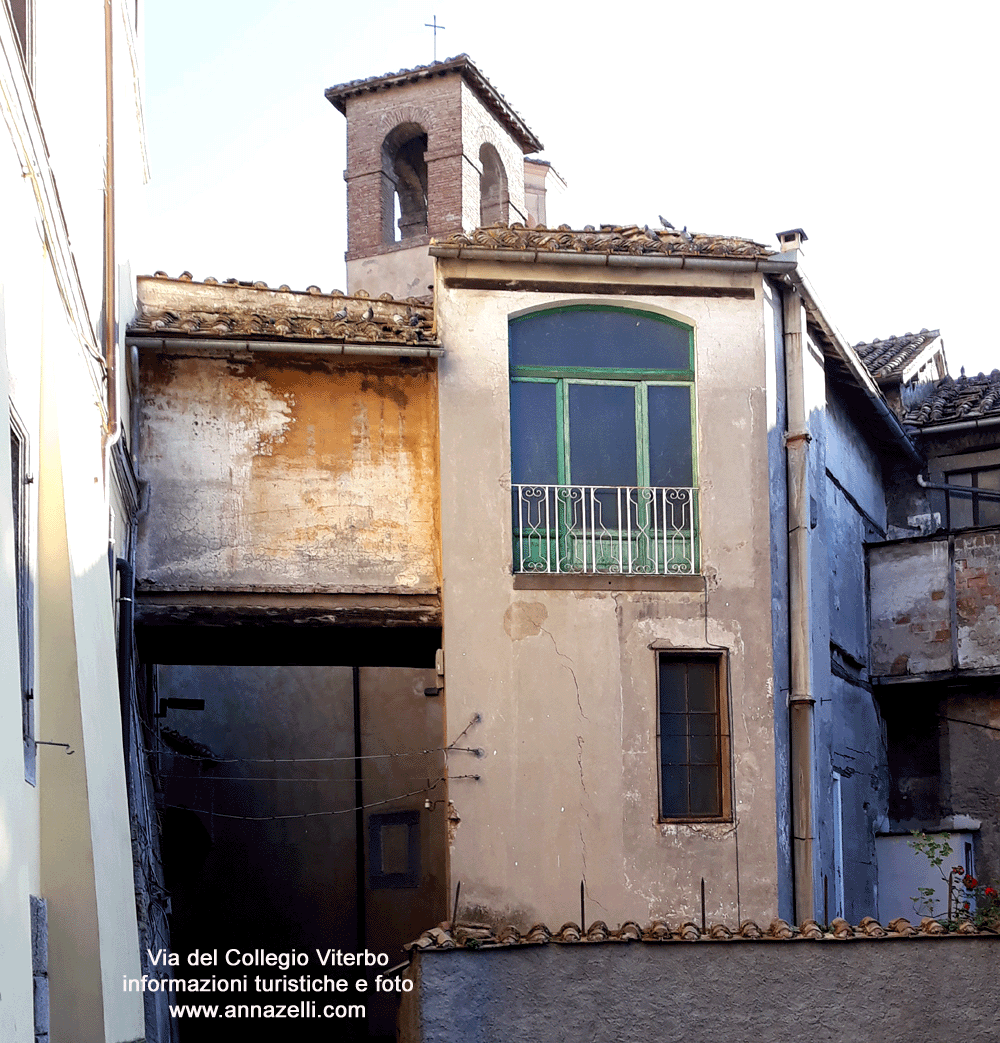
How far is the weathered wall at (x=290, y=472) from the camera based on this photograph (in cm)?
1436

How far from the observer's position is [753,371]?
15133mm

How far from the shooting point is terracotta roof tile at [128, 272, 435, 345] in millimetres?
14414

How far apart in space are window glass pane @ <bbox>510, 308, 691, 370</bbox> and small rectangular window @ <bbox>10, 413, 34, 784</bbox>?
6.75 meters

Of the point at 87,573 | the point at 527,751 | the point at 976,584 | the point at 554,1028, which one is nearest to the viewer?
the point at 87,573

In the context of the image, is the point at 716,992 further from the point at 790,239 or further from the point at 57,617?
the point at 790,239

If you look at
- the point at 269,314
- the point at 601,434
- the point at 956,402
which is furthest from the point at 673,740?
the point at 956,402

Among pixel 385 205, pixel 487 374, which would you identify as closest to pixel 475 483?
pixel 487 374

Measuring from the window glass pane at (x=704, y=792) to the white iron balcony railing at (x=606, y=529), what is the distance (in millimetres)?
1869

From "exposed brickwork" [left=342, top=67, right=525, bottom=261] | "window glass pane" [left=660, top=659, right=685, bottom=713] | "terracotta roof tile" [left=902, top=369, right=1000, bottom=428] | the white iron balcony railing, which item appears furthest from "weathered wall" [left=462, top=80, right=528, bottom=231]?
"window glass pane" [left=660, top=659, right=685, bottom=713]

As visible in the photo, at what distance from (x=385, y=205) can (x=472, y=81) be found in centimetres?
267

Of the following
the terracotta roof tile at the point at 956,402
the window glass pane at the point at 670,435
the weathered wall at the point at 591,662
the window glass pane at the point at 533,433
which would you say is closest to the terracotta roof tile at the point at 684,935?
the weathered wall at the point at 591,662

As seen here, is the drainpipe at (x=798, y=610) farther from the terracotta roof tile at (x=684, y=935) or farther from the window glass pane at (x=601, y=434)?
the terracotta roof tile at (x=684, y=935)

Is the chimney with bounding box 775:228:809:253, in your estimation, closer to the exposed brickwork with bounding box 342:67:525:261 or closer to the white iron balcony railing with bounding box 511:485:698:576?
the white iron balcony railing with bounding box 511:485:698:576

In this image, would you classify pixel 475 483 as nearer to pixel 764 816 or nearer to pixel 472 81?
pixel 764 816
